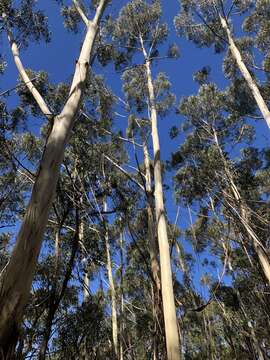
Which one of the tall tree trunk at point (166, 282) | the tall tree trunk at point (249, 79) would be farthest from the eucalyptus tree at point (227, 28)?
the tall tree trunk at point (166, 282)

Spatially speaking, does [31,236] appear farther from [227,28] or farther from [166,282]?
[227,28]

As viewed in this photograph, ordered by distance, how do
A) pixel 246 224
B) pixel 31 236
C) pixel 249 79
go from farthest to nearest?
pixel 249 79 → pixel 246 224 → pixel 31 236

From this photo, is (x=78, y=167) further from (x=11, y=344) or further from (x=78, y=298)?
(x=11, y=344)

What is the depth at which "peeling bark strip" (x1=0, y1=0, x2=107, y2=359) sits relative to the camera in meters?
1.79

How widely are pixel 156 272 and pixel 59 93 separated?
619cm

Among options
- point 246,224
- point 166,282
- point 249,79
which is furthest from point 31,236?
point 249,79

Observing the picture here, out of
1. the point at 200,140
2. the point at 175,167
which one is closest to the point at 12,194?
the point at 175,167

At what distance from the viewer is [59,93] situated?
8594 millimetres

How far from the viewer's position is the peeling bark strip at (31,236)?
179cm

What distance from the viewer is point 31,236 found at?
7.01 ft

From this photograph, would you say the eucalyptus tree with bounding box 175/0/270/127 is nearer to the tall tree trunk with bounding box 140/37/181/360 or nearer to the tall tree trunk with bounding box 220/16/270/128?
the tall tree trunk with bounding box 220/16/270/128

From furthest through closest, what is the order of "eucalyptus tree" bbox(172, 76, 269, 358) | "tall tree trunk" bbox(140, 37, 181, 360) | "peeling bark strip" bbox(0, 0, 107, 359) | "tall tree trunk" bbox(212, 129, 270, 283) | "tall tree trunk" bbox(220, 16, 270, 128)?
"eucalyptus tree" bbox(172, 76, 269, 358) < "tall tree trunk" bbox(220, 16, 270, 128) < "tall tree trunk" bbox(212, 129, 270, 283) < "tall tree trunk" bbox(140, 37, 181, 360) < "peeling bark strip" bbox(0, 0, 107, 359)

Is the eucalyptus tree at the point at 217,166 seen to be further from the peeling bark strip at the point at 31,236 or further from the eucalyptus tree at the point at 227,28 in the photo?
the peeling bark strip at the point at 31,236

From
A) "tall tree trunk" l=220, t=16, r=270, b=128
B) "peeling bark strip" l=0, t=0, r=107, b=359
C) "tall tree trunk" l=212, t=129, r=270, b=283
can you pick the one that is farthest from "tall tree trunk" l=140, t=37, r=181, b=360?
"tall tree trunk" l=220, t=16, r=270, b=128
